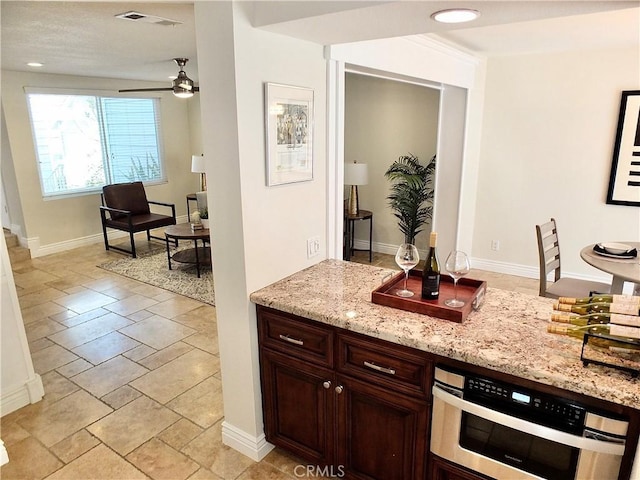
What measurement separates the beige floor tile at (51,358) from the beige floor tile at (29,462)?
84 cm

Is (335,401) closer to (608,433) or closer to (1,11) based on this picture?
(608,433)

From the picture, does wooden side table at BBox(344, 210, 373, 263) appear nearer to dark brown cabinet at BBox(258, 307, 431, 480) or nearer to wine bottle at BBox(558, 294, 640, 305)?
dark brown cabinet at BBox(258, 307, 431, 480)

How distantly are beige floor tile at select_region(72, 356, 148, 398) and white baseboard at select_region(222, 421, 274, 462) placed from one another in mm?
1051

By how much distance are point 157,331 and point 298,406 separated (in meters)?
2.12

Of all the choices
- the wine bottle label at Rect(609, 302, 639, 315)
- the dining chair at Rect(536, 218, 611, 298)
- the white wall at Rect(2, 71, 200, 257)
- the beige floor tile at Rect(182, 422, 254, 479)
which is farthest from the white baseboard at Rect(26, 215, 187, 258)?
the wine bottle label at Rect(609, 302, 639, 315)

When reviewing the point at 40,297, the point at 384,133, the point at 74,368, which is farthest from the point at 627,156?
the point at 40,297

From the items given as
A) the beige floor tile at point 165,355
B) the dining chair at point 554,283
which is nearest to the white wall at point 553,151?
the dining chair at point 554,283

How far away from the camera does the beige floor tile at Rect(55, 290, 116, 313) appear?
4277mm

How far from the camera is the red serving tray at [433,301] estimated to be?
1771 mm

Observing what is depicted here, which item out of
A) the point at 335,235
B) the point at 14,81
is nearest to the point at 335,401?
the point at 335,235

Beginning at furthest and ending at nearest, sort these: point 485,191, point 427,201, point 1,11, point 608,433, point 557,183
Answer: point 427,201
point 485,191
point 557,183
point 1,11
point 608,433

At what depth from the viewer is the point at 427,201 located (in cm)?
536

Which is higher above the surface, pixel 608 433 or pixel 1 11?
pixel 1 11

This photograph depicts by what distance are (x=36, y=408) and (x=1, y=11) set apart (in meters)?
2.42
